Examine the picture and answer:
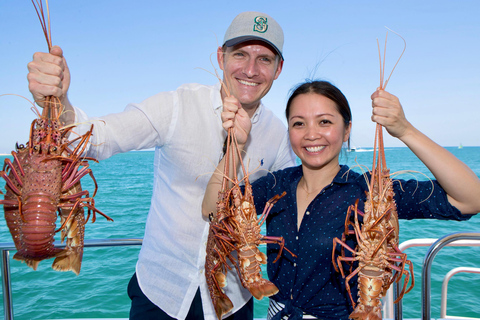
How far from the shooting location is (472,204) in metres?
1.82

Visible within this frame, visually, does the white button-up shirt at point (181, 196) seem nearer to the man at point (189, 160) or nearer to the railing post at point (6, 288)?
the man at point (189, 160)

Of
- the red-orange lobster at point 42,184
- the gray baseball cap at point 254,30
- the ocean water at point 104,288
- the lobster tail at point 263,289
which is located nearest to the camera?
the red-orange lobster at point 42,184

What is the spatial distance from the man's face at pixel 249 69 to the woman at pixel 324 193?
0.94 ft

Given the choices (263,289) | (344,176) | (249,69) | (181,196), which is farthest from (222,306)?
(249,69)

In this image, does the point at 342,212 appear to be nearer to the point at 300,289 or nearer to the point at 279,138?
the point at 300,289

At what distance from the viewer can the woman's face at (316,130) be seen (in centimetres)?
212

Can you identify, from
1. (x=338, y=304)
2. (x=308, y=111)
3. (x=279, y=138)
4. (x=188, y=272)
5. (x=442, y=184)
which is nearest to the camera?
(x=442, y=184)

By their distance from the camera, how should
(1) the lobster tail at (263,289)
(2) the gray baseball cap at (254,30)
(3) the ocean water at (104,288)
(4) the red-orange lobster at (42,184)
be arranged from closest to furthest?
1. (4) the red-orange lobster at (42,184)
2. (1) the lobster tail at (263,289)
3. (2) the gray baseball cap at (254,30)
4. (3) the ocean water at (104,288)

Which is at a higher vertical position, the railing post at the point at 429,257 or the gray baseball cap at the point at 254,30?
the gray baseball cap at the point at 254,30

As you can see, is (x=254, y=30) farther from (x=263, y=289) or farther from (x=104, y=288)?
(x=104, y=288)

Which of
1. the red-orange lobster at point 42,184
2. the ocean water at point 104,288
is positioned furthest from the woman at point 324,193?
the ocean water at point 104,288

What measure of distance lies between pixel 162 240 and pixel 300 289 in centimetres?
112

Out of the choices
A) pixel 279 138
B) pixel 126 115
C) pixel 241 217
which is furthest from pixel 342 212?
pixel 126 115

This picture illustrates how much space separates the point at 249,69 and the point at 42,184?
156cm
